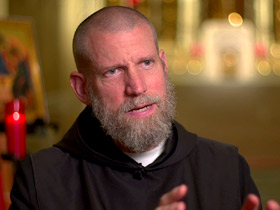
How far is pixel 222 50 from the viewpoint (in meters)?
8.07

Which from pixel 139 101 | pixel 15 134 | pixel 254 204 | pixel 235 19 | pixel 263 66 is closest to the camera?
pixel 254 204

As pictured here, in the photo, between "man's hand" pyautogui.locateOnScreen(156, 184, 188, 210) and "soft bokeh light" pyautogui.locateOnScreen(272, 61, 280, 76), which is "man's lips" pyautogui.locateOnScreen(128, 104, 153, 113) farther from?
"soft bokeh light" pyautogui.locateOnScreen(272, 61, 280, 76)

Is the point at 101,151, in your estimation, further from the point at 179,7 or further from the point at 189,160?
the point at 179,7

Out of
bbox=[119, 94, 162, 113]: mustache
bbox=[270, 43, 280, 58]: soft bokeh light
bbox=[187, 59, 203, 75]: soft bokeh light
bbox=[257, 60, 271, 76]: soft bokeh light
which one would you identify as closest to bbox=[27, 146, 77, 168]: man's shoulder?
bbox=[119, 94, 162, 113]: mustache

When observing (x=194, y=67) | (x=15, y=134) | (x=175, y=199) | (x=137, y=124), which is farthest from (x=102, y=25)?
(x=194, y=67)

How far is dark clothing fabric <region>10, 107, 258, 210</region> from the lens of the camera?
2285mm

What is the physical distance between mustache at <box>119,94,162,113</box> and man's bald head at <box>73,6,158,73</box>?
27cm

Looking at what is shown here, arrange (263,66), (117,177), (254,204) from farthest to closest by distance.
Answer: (263,66) < (117,177) < (254,204)

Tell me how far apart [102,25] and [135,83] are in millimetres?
337

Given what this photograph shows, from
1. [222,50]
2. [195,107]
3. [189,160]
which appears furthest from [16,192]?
[222,50]

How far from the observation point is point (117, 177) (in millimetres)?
2338

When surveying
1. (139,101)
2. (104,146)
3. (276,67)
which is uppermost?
(139,101)

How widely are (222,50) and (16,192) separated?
20.2ft

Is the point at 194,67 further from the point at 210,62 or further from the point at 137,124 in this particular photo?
the point at 137,124
